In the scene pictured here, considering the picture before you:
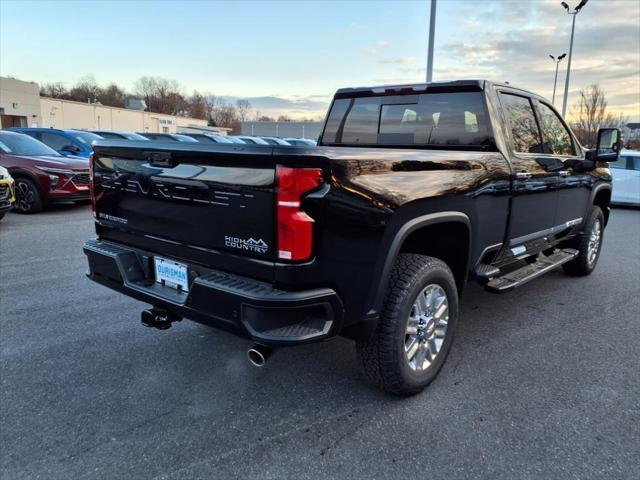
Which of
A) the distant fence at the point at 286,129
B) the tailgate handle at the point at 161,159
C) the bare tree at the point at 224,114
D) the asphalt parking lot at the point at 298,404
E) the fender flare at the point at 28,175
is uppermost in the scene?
the bare tree at the point at 224,114

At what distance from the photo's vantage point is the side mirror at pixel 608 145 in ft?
16.2

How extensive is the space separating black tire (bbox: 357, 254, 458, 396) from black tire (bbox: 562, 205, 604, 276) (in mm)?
3422

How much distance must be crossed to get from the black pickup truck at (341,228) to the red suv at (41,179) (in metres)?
7.19

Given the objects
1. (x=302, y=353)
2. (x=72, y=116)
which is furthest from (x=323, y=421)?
(x=72, y=116)

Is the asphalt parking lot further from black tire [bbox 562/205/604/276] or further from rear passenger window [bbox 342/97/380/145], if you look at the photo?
rear passenger window [bbox 342/97/380/145]

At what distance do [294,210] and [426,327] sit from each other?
1336mm

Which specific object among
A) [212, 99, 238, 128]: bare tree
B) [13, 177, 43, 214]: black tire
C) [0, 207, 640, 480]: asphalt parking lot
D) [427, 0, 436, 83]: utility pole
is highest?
[212, 99, 238, 128]: bare tree

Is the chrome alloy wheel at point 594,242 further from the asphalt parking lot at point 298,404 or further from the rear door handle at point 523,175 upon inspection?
the rear door handle at point 523,175

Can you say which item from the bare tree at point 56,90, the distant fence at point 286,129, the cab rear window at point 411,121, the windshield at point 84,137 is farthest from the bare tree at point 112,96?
the cab rear window at point 411,121

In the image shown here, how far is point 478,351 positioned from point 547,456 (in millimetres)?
1305

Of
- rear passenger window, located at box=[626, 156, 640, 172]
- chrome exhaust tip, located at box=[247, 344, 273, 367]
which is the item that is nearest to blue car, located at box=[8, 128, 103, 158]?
chrome exhaust tip, located at box=[247, 344, 273, 367]

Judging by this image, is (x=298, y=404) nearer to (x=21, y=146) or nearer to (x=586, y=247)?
(x=586, y=247)

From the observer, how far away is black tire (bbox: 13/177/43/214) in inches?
375

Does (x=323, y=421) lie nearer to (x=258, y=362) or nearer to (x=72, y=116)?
(x=258, y=362)
